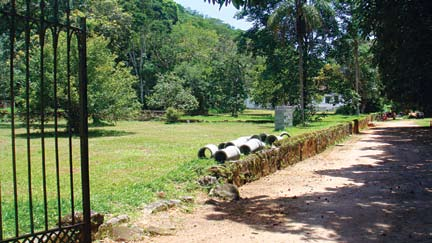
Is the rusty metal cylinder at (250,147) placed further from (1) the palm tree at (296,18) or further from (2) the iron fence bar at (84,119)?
(1) the palm tree at (296,18)

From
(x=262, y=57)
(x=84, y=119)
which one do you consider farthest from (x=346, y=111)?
(x=84, y=119)

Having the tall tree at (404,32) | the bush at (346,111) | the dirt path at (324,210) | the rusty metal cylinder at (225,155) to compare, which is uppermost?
the tall tree at (404,32)

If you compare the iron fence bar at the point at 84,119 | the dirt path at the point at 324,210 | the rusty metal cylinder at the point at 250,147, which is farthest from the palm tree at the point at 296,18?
the iron fence bar at the point at 84,119

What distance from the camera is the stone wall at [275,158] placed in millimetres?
9586

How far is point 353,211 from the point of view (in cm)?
719

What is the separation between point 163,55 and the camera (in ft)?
184

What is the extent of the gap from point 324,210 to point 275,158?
16.8 ft

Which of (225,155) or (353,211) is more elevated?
(225,155)

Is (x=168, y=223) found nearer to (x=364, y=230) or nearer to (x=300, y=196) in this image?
(x=364, y=230)

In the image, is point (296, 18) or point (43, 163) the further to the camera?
point (296, 18)

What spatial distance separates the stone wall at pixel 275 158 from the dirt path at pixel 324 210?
26 centimetres

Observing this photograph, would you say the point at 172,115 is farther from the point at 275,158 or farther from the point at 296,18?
the point at 275,158

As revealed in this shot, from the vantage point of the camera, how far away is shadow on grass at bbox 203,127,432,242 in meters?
5.88

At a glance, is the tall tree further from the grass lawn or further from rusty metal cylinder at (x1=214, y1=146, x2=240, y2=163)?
the grass lawn
